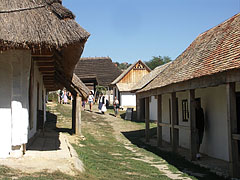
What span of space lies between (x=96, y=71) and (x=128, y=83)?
→ 10357 mm

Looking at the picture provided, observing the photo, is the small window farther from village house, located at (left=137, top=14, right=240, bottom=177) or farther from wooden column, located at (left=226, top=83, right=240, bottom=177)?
wooden column, located at (left=226, top=83, right=240, bottom=177)

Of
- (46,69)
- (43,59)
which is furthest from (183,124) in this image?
(43,59)

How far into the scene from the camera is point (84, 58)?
4347 cm

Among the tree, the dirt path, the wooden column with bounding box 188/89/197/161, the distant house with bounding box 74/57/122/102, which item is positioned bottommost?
the dirt path

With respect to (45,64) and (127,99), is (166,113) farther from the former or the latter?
(127,99)

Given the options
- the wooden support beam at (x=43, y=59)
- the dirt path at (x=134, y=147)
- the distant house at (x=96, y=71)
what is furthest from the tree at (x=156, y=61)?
the wooden support beam at (x=43, y=59)

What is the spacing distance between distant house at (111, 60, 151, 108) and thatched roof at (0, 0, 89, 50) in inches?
902

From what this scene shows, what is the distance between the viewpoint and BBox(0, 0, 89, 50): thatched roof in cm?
667

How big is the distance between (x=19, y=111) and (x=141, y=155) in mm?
5281

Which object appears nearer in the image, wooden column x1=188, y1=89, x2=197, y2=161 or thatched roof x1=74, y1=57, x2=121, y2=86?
wooden column x1=188, y1=89, x2=197, y2=161

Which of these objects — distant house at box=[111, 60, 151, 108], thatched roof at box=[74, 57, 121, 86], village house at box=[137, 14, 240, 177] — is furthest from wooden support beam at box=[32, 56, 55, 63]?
thatched roof at box=[74, 57, 121, 86]

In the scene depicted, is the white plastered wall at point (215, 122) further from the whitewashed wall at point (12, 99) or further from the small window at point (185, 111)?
the whitewashed wall at point (12, 99)

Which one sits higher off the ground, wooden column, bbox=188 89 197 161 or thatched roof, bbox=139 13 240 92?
thatched roof, bbox=139 13 240 92

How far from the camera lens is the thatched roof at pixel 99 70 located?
134 ft
